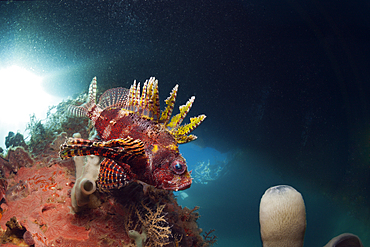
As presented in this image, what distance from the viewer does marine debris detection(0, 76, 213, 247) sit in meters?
1.89

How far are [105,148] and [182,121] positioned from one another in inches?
53.6

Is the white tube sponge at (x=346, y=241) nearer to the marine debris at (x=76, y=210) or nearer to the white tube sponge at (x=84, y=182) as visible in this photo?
the marine debris at (x=76, y=210)

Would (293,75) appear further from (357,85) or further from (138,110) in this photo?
(138,110)

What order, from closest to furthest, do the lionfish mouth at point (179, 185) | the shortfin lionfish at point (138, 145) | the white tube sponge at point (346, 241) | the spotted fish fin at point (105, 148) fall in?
the spotted fish fin at point (105, 148), the shortfin lionfish at point (138, 145), the lionfish mouth at point (179, 185), the white tube sponge at point (346, 241)

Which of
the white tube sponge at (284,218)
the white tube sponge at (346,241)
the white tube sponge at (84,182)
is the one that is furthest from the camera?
the white tube sponge at (346,241)

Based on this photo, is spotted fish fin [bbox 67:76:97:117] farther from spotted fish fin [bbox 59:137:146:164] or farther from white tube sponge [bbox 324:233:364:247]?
white tube sponge [bbox 324:233:364:247]

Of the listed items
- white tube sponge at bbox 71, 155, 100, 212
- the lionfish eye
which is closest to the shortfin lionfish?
the lionfish eye

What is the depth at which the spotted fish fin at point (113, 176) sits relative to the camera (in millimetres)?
1874

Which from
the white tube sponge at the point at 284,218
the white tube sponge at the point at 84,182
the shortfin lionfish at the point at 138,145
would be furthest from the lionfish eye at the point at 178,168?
the white tube sponge at the point at 284,218

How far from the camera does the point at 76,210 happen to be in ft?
6.86

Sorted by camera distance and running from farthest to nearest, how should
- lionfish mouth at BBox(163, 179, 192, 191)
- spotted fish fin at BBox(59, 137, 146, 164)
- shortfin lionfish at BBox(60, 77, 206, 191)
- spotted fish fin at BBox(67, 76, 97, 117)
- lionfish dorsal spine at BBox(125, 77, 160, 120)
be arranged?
spotted fish fin at BBox(67, 76, 97, 117)
lionfish dorsal spine at BBox(125, 77, 160, 120)
lionfish mouth at BBox(163, 179, 192, 191)
shortfin lionfish at BBox(60, 77, 206, 191)
spotted fish fin at BBox(59, 137, 146, 164)

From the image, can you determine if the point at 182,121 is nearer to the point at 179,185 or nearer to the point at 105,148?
the point at 179,185

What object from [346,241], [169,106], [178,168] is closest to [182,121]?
[169,106]

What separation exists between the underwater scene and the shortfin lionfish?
2 centimetres
